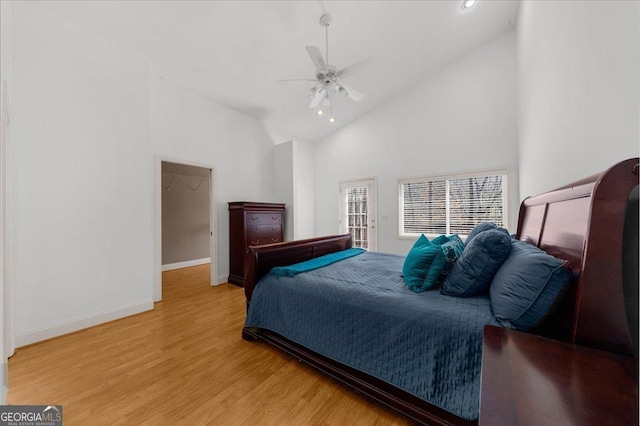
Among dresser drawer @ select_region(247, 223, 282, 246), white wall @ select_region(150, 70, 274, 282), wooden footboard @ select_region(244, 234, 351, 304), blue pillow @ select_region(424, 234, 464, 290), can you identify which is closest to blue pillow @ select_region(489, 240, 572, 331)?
blue pillow @ select_region(424, 234, 464, 290)

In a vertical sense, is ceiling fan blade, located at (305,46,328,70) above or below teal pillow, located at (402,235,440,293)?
above

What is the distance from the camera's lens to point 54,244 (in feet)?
7.86

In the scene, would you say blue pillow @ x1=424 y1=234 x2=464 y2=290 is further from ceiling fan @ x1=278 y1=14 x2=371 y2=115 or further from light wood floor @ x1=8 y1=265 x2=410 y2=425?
ceiling fan @ x1=278 y1=14 x2=371 y2=115

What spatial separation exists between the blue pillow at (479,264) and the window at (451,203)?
2825mm

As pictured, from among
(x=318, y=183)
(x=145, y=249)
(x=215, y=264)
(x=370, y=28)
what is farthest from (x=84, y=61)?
(x=318, y=183)

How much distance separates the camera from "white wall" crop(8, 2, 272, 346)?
88.4 inches

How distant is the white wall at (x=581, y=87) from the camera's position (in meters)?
0.98

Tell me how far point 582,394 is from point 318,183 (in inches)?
208

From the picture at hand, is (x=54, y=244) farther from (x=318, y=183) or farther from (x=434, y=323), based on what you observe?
(x=318, y=183)

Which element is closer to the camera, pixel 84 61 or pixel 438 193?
pixel 84 61

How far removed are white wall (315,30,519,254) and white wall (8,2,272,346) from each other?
333 cm

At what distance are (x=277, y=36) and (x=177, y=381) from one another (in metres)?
3.58

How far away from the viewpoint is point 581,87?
1387 millimetres

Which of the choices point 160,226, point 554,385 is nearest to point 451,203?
point 554,385
